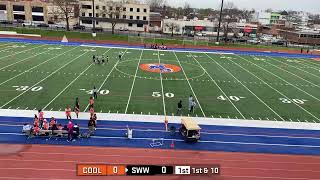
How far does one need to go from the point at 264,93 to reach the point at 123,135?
53.3ft

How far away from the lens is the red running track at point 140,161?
47.5 feet

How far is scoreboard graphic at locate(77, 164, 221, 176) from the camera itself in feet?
48.0

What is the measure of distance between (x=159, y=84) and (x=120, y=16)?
2684 inches

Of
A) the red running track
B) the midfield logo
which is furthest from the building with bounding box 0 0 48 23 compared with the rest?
the red running track

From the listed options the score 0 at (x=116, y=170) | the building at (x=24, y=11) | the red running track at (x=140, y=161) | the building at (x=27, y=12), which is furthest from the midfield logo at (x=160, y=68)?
the building at (x=24, y=11)

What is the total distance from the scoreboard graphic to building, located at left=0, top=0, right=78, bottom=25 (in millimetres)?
87534

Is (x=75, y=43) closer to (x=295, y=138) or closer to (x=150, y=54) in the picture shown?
(x=150, y=54)

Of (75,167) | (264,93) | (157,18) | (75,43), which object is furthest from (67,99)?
(157,18)

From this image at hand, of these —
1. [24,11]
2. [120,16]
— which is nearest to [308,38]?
[120,16]

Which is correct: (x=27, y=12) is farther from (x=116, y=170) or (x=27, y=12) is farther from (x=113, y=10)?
(x=116, y=170)

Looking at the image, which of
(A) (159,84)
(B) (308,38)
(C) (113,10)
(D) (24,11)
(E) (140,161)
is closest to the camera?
(E) (140,161)

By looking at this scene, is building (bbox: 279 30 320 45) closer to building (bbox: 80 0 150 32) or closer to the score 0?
building (bbox: 80 0 150 32)

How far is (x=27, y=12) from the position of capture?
96438mm

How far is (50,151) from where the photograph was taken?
1623 centimetres
